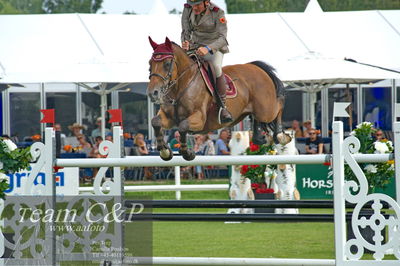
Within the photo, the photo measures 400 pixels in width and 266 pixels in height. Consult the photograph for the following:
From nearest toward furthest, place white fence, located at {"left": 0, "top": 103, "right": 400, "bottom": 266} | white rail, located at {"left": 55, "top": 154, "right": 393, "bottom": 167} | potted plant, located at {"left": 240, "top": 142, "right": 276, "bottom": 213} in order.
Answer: white fence, located at {"left": 0, "top": 103, "right": 400, "bottom": 266} < white rail, located at {"left": 55, "top": 154, "right": 393, "bottom": 167} < potted plant, located at {"left": 240, "top": 142, "right": 276, "bottom": 213}

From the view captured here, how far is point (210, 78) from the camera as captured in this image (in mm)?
6754

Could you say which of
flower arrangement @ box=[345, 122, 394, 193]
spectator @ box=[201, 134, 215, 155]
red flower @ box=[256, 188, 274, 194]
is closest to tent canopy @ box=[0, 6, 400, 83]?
spectator @ box=[201, 134, 215, 155]

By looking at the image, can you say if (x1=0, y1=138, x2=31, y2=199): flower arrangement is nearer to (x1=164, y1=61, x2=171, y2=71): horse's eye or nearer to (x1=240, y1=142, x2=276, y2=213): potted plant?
(x1=164, y1=61, x2=171, y2=71): horse's eye

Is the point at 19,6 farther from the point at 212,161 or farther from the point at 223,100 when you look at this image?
the point at 212,161

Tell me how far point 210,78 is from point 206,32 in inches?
15.1

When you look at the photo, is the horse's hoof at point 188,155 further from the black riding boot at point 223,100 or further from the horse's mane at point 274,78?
the horse's mane at point 274,78

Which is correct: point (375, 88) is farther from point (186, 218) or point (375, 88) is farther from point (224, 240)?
point (186, 218)

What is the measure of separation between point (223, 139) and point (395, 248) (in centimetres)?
1258

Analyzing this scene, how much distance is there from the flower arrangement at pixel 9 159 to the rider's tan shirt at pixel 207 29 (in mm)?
1516

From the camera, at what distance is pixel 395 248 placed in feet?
19.7

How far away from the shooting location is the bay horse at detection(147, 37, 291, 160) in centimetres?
637

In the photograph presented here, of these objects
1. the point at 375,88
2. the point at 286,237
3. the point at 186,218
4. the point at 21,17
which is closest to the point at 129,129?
the point at 21,17

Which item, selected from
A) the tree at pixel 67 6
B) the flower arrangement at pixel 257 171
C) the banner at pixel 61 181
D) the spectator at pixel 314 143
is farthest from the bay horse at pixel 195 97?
→ the tree at pixel 67 6

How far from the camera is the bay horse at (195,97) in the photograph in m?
6.37
